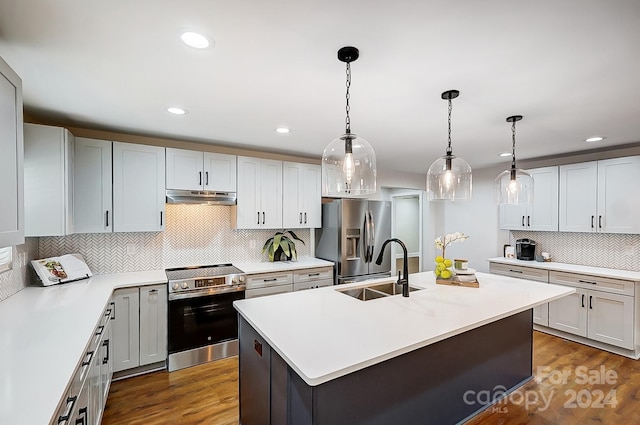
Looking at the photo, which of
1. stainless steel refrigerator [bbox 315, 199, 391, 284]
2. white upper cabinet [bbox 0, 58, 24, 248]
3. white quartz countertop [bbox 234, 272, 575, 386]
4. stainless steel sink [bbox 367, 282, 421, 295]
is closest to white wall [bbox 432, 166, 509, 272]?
stainless steel refrigerator [bbox 315, 199, 391, 284]

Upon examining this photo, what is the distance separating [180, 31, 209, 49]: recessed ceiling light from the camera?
1.40 meters

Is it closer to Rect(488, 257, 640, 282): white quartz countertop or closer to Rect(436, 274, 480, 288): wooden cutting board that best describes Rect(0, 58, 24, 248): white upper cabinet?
Rect(436, 274, 480, 288): wooden cutting board

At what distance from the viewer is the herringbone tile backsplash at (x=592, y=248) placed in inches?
144

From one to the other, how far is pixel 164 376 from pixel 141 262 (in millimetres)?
1232

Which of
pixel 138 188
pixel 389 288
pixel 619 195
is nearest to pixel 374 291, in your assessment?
pixel 389 288

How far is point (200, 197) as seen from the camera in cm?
332

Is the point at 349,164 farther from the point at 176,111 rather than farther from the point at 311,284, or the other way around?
the point at 311,284

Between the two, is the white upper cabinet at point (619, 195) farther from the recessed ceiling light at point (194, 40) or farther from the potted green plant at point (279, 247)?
the recessed ceiling light at point (194, 40)

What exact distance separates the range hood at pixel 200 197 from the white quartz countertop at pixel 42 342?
991 millimetres

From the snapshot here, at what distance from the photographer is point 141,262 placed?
3.33 meters

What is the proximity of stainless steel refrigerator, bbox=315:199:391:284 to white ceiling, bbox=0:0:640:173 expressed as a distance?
1.39m

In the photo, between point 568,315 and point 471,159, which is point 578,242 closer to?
point 568,315

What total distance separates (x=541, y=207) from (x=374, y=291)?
10.5ft

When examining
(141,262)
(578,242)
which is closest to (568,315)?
(578,242)
